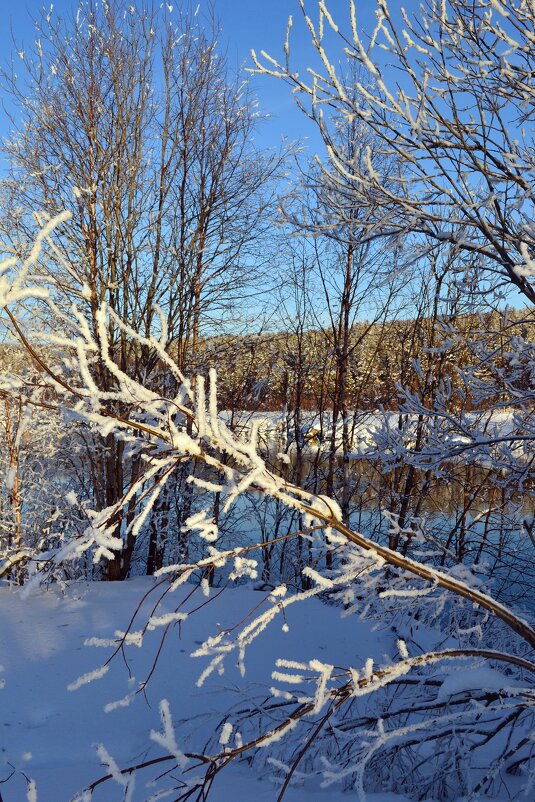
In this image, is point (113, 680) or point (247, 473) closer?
point (247, 473)

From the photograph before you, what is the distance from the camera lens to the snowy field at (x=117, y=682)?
252cm

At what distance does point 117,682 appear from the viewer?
146 inches

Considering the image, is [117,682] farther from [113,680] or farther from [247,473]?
[247,473]

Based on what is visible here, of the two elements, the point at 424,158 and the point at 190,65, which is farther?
the point at 190,65

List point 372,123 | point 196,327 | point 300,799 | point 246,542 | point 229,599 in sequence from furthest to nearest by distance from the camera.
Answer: point 246,542, point 196,327, point 229,599, point 372,123, point 300,799

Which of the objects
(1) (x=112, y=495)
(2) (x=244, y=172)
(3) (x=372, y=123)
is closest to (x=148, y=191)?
(2) (x=244, y=172)

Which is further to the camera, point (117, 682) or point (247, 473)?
point (117, 682)

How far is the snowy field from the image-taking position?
252 cm

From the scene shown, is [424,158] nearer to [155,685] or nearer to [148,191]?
[155,685]

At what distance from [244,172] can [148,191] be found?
1.36 meters

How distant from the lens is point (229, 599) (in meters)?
5.57

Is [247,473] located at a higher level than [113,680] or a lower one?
higher

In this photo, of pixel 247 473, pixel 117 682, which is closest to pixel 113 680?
pixel 117 682

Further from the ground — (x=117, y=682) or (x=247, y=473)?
(x=247, y=473)
